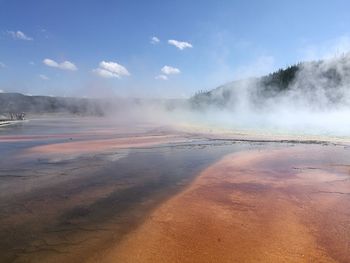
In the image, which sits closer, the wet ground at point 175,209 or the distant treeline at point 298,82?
the wet ground at point 175,209

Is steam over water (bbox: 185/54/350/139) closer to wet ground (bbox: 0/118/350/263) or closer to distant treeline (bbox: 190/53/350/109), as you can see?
distant treeline (bbox: 190/53/350/109)

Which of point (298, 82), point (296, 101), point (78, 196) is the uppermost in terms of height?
point (298, 82)

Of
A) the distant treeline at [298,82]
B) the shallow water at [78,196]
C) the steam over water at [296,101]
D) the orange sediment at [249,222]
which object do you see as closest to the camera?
the orange sediment at [249,222]

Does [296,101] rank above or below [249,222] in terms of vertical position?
above

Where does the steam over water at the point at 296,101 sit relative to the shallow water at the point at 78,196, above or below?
above

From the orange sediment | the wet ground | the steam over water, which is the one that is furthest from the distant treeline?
the orange sediment

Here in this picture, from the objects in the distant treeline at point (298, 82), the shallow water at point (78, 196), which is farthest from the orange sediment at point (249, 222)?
the distant treeline at point (298, 82)

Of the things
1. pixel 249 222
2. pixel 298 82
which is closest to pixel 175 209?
pixel 249 222

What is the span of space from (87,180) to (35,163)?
8.57ft

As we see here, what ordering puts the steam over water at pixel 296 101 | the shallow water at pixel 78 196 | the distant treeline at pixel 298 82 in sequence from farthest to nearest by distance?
1. the distant treeline at pixel 298 82
2. the steam over water at pixel 296 101
3. the shallow water at pixel 78 196

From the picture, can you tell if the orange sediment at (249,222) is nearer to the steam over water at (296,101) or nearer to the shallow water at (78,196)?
the shallow water at (78,196)

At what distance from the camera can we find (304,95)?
104 ft

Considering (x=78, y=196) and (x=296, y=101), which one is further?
(x=296, y=101)

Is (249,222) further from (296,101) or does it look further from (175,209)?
(296,101)
